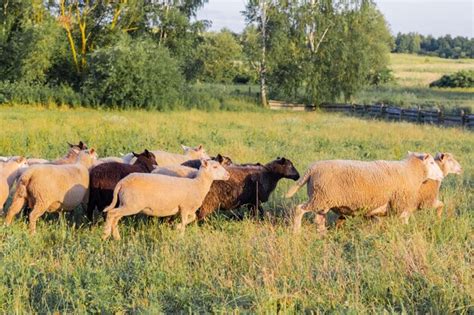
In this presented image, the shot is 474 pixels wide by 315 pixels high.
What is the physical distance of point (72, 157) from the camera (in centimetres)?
1025

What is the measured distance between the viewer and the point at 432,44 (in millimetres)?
171375

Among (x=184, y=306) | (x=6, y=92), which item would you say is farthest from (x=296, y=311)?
(x=6, y=92)

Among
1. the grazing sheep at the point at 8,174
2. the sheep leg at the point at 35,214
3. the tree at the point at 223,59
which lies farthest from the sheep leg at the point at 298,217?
the tree at the point at 223,59

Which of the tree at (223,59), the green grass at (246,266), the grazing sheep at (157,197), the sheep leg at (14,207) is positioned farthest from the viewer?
the tree at (223,59)

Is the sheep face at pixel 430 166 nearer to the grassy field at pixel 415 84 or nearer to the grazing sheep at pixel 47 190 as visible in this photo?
the grazing sheep at pixel 47 190

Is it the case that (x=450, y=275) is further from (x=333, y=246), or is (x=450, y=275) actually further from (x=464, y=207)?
(x=464, y=207)

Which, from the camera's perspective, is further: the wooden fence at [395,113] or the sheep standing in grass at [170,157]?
the wooden fence at [395,113]

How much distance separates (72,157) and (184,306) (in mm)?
5778

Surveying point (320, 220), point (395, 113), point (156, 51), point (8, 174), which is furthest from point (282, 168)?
point (156, 51)

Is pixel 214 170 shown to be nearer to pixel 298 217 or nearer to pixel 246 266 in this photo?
pixel 298 217

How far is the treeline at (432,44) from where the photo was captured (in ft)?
487

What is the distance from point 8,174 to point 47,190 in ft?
4.37

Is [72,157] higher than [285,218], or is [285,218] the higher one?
[72,157]

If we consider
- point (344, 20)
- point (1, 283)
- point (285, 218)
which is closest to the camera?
point (1, 283)
